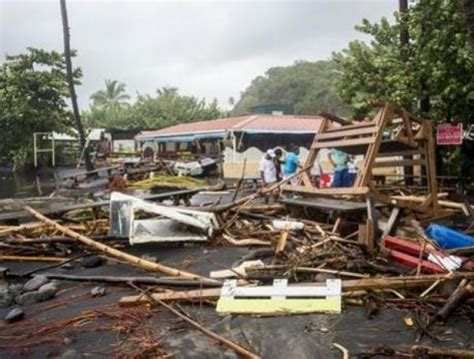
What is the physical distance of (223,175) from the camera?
25766 millimetres

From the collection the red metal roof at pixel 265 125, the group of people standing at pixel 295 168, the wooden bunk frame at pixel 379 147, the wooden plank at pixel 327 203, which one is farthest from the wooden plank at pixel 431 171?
the red metal roof at pixel 265 125

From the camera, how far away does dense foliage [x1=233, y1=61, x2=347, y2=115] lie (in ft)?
174

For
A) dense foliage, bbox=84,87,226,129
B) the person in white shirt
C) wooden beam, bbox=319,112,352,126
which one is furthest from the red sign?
dense foliage, bbox=84,87,226,129

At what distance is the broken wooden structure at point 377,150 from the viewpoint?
739cm

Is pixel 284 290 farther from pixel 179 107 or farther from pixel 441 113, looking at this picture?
pixel 179 107

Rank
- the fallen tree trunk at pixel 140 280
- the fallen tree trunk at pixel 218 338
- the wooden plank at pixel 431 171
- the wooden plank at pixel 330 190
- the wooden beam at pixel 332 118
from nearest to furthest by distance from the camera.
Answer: the fallen tree trunk at pixel 218 338, the fallen tree trunk at pixel 140 280, the wooden plank at pixel 330 190, the wooden plank at pixel 431 171, the wooden beam at pixel 332 118

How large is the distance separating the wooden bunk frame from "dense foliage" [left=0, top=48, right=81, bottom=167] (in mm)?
23428

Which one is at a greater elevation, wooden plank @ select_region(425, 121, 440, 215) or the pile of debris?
wooden plank @ select_region(425, 121, 440, 215)

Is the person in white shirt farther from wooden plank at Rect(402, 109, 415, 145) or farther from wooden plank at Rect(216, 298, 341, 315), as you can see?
wooden plank at Rect(216, 298, 341, 315)

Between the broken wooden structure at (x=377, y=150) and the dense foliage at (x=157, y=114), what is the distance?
38.5m

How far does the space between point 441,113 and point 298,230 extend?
26.2ft

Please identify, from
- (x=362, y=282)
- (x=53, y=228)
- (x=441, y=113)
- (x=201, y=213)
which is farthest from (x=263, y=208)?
(x=441, y=113)

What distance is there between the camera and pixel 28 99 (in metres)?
28.8

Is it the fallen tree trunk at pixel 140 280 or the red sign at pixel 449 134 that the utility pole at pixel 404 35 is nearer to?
the red sign at pixel 449 134
